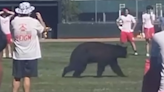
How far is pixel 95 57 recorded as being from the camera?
1462 centimetres

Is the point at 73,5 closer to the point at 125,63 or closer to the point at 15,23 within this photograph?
the point at 125,63

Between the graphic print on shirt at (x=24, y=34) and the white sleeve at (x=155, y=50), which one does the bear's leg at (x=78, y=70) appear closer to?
the graphic print on shirt at (x=24, y=34)

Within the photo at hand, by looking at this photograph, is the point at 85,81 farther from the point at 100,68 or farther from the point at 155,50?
the point at 155,50

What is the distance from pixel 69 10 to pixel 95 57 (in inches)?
1021

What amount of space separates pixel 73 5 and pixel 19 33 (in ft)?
96.8

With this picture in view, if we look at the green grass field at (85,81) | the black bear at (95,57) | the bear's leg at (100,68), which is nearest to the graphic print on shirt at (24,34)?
the green grass field at (85,81)

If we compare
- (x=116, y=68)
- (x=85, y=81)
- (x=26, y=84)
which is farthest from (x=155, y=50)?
(x=116, y=68)

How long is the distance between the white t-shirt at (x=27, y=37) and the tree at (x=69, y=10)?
95.5 feet

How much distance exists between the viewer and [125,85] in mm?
13016

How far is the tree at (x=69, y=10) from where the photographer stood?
40.1m

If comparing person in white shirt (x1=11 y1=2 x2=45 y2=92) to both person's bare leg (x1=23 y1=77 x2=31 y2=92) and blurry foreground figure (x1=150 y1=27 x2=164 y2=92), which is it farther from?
blurry foreground figure (x1=150 y1=27 x2=164 y2=92)

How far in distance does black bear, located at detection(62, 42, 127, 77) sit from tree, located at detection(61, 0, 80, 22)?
2495cm

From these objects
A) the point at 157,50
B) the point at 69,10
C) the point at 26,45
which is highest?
the point at 157,50

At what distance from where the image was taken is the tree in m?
40.1
